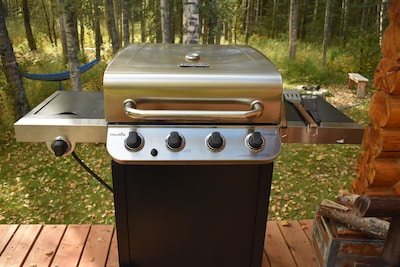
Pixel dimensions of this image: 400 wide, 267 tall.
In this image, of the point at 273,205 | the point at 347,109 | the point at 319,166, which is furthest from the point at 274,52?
the point at 273,205

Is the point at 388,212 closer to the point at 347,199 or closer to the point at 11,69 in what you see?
the point at 347,199

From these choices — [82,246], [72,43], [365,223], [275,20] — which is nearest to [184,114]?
[365,223]

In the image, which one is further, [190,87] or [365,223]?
[365,223]

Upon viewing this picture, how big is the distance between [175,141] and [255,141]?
31 centimetres

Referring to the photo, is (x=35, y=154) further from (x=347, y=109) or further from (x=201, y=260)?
(x=347, y=109)

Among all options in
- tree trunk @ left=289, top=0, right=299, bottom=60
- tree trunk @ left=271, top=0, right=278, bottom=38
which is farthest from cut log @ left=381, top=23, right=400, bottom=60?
tree trunk @ left=271, top=0, right=278, bottom=38

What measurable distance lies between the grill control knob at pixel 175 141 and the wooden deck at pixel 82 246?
1.02 metres

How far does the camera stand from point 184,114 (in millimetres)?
1315

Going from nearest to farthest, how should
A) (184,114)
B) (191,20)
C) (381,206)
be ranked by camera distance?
(381,206)
(184,114)
(191,20)

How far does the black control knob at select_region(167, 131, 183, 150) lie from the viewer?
1.33 meters

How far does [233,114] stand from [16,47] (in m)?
11.4

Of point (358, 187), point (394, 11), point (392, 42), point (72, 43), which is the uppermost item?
point (394, 11)

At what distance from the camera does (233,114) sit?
133cm

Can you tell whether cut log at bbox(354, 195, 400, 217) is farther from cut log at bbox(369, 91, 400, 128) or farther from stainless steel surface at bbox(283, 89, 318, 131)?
cut log at bbox(369, 91, 400, 128)
